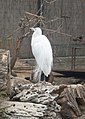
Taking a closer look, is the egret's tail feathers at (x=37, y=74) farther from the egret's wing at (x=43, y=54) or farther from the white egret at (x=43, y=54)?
the egret's wing at (x=43, y=54)

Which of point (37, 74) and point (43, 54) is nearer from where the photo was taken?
point (43, 54)

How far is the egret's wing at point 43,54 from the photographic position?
5.01m

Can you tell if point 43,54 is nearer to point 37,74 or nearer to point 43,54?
point 43,54

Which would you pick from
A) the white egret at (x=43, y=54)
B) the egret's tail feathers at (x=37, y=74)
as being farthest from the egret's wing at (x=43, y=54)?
the egret's tail feathers at (x=37, y=74)

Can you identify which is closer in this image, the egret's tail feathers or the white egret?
the white egret

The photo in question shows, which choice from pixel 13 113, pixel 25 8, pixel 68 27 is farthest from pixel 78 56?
pixel 13 113

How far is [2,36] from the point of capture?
24.3 feet

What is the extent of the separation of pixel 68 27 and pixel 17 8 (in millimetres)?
1090

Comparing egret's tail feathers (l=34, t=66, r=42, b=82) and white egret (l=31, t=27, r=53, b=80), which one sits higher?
white egret (l=31, t=27, r=53, b=80)

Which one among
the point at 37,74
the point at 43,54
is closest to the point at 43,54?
the point at 43,54

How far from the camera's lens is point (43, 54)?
506 cm

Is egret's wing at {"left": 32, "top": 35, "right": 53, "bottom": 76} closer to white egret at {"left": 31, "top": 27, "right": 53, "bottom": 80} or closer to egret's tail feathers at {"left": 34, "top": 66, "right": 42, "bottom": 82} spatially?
white egret at {"left": 31, "top": 27, "right": 53, "bottom": 80}

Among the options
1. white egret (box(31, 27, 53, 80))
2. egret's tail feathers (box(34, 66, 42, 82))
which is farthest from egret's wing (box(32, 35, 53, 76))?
egret's tail feathers (box(34, 66, 42, 82))

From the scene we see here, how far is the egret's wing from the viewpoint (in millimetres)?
5012
